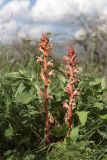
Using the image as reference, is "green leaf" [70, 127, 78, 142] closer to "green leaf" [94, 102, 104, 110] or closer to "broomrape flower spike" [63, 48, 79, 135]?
"broomrape flower spike" [63, 48, 79, 135]

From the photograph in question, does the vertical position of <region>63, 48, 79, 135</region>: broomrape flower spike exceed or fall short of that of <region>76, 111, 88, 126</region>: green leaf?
it exceeds it

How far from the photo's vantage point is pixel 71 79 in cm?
298

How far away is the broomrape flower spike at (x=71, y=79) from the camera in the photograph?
9.74 ft

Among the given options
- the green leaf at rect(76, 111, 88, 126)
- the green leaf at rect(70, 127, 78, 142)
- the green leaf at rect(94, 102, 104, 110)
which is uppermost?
the green leaf at rect(94, 102, 104, 110)

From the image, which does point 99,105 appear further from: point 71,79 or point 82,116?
point 71,79

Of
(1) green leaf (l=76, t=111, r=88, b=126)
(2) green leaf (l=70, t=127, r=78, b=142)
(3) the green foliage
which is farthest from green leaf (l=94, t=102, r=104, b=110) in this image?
(2) green leaf (l=70, t=127, r=78, b=142)

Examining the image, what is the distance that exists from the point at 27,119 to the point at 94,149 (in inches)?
→ 20.4

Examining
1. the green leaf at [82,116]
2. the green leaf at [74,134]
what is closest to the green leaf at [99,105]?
the green leaf at [82,116]

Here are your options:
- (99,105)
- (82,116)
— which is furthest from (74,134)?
(99,105)

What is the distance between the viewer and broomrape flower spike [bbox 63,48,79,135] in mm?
2968

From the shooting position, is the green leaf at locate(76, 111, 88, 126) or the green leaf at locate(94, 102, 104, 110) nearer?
the green leaf at locate(76, 111, 88, 126)

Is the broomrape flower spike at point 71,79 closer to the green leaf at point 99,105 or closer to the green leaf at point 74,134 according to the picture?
the green leaf at point 74,134

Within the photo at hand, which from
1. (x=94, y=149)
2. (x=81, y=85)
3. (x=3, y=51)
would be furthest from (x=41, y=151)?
(x=3, y=51)

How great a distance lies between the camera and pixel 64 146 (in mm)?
3004
